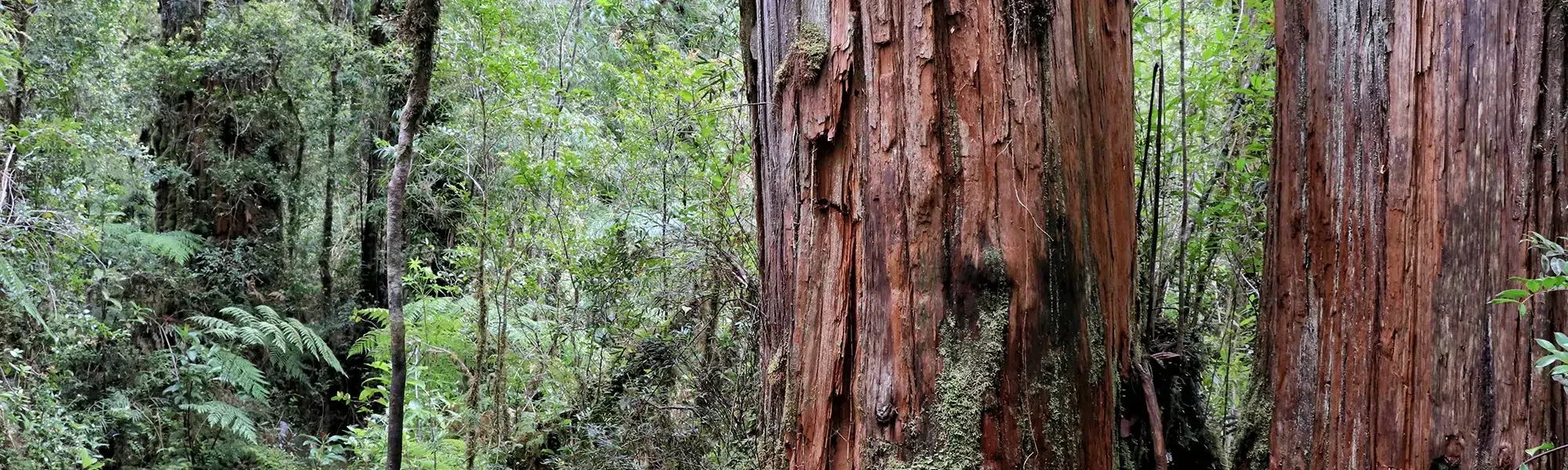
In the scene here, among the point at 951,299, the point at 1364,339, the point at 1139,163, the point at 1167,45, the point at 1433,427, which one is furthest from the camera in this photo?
the point at 1167,45

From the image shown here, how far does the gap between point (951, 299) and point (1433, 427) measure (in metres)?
1.47

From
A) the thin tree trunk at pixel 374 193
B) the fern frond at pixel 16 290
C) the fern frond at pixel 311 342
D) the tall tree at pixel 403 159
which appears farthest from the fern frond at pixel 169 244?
the tall tree at pixel 403 159

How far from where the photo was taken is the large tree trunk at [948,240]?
210 cm

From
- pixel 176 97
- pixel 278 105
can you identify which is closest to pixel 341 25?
pixel 278 105

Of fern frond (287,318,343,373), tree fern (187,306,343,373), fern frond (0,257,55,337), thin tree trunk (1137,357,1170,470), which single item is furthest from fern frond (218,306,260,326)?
thin tree trunk (1137,357,1170,470)

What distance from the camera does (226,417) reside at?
25.3ft

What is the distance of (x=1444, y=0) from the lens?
240 cm

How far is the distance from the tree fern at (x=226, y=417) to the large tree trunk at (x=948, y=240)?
7.37 meters

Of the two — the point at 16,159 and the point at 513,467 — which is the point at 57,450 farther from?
the point at 513,467

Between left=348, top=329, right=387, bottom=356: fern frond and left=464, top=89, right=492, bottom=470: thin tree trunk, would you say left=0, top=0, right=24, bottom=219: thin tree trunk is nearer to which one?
left=348, top=329, right=387, bottom=356: fern frond

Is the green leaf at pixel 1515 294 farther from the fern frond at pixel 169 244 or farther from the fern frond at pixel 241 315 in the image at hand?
the fern frond at pixel 169 244

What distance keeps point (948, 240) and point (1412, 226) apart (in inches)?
57.0

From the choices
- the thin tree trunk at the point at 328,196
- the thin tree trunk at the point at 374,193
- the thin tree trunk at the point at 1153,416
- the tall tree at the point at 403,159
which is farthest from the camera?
the thin tree trunk at the point at 328,196

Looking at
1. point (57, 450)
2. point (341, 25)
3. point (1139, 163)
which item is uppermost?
point (341, 25)
